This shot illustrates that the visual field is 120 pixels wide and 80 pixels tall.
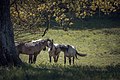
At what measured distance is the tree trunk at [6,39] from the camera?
1188cm

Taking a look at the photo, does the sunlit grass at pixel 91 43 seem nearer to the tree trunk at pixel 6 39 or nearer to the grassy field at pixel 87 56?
the grassy field at pixel 87 56

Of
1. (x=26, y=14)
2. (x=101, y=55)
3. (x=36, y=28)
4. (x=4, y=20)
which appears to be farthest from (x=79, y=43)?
(x=4, y=20)

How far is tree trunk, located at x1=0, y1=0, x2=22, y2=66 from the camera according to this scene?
11883 millimetres

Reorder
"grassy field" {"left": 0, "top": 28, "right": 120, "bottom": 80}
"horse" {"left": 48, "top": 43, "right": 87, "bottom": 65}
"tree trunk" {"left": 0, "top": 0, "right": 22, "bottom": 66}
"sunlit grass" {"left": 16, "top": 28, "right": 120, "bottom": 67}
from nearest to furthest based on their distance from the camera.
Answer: "grassy field" {"left": 0, "top": 28, "right": 120, "bottom": 80}, "tree trunk" {"left": 0, "top": 0, "right": 22, "bottom": 66}, "horse" {"left": 48, "top": 43, "right": 87, "bottom": 65}, "sunlit grass" {"left": 16, "top": 28, "right": 120, "bottom": 67}

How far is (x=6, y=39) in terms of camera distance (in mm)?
12023

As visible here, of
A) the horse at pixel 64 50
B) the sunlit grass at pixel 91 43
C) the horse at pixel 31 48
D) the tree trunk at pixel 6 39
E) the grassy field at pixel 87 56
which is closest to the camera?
the grassy field at pixel 87 56

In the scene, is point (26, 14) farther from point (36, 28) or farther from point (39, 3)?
point (36, 28)

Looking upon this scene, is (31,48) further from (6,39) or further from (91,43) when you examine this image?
(91,43)

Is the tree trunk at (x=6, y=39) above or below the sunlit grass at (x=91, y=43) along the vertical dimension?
above

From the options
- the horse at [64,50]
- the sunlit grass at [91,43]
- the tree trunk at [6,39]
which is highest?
the tree trunk at [6,39]

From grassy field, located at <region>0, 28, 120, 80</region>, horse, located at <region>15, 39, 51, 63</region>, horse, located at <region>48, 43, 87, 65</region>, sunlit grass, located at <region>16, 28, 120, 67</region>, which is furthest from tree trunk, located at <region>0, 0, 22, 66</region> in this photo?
horse, located at <region>48, 43, 87, 65</region>

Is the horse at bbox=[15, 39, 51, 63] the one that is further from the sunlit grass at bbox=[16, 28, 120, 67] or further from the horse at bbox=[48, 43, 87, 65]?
the sunlit grass at bbox=[16, 28, 120, 67]

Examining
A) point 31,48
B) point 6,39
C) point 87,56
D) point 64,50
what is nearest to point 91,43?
point 87,56

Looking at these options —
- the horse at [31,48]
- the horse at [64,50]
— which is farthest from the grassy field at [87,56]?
the horse at [31,48]
